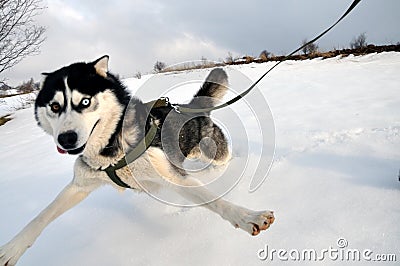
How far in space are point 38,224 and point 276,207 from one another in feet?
5.44

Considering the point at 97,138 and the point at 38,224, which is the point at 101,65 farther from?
the point at 38,224

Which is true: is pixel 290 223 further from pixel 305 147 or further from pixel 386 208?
pixel 305 147

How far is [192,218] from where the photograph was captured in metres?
2.25

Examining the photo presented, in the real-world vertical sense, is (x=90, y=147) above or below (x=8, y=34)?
below

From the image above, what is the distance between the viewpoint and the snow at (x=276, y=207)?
177cm

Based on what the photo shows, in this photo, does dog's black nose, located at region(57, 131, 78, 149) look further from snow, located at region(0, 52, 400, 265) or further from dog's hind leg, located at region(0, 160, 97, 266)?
snow, located at region(0, 52, 400, 265)

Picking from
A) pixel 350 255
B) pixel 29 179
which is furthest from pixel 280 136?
pixel 29 179

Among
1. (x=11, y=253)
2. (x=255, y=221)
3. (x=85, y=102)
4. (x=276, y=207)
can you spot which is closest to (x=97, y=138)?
(x=85, y=102)

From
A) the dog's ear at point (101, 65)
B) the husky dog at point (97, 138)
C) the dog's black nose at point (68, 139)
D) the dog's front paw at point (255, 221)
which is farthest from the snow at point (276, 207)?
the dog's black nose at point (68, 139)

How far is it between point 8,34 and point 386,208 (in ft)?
43.0

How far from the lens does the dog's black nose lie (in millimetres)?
1833

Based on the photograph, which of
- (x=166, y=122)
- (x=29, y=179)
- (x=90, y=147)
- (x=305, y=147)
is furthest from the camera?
(x=29, y=179)

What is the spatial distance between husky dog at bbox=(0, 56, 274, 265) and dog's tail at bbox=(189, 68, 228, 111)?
33.2 inches

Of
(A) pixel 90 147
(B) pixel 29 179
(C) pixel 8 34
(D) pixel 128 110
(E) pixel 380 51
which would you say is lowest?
A: (B) pixel 29 179
